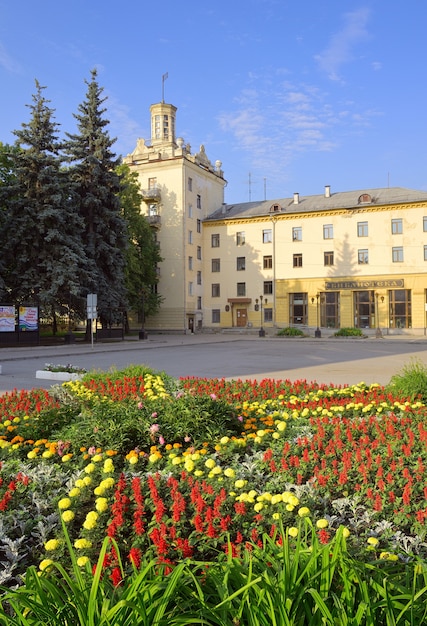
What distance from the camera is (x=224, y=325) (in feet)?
179

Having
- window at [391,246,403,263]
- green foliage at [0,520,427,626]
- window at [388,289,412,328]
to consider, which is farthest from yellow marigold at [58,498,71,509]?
window at [391,246,403,263]

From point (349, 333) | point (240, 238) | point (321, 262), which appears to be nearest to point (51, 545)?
point (349, 333)

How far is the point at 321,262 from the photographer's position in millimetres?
51031

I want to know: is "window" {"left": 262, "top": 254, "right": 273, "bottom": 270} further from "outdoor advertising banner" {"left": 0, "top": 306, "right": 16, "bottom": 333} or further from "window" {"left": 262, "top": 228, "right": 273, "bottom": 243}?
"outdoor advertising banner" {"left": 0, "top": 306, "right": 16, "bottom": 333}

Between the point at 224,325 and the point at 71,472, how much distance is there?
50.4 m

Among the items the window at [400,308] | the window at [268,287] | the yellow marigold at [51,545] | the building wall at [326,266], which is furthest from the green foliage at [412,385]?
the window at [268,287]

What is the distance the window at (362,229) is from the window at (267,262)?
9505 millimetres

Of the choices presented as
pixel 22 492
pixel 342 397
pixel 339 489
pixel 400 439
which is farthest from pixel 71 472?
pixel 342 397

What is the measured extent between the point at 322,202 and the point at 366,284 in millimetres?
10113

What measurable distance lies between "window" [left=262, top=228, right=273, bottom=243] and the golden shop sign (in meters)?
7.95

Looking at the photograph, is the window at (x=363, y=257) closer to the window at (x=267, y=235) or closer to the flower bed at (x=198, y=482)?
the window at (x=267, y=235)

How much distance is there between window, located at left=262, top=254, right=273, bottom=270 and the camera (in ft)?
175

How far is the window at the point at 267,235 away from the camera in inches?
2100

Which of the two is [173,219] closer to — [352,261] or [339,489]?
[352,261]
